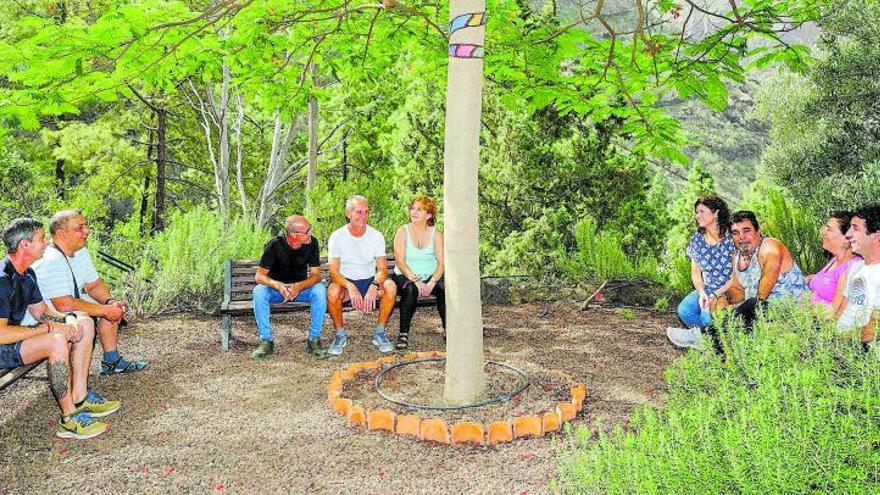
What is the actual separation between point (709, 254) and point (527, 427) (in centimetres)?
248

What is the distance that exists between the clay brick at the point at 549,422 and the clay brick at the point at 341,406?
126 centimetres

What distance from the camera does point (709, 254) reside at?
533 centimetres

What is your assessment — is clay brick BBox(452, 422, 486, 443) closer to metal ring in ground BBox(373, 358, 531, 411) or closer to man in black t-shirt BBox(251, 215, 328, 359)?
metal ring in ground BBox(373, 358, 531, 411)

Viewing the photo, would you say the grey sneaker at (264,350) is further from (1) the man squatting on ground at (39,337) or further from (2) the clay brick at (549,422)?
(2) the clay brick at (549,422)

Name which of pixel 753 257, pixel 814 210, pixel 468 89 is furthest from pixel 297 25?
pixel 814 210

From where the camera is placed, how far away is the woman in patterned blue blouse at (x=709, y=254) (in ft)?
17.2

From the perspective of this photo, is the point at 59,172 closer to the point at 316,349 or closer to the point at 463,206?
the point at 316,349

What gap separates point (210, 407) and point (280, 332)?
213cm

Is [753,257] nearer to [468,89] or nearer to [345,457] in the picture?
[468,89]

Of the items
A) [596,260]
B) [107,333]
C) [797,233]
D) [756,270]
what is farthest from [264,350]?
[797,233]

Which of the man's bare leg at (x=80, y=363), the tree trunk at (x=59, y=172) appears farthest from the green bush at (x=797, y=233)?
the tree trunk at (x=59, y=172)

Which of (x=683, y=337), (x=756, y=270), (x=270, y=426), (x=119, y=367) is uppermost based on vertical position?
(x=756, y=270)

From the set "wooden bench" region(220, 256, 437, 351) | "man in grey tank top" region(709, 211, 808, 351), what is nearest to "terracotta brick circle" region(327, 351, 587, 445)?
"man in grey tank top" region(709, 211, 808, 351)

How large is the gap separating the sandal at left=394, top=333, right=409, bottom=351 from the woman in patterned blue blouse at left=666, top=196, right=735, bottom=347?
8.20 ft
